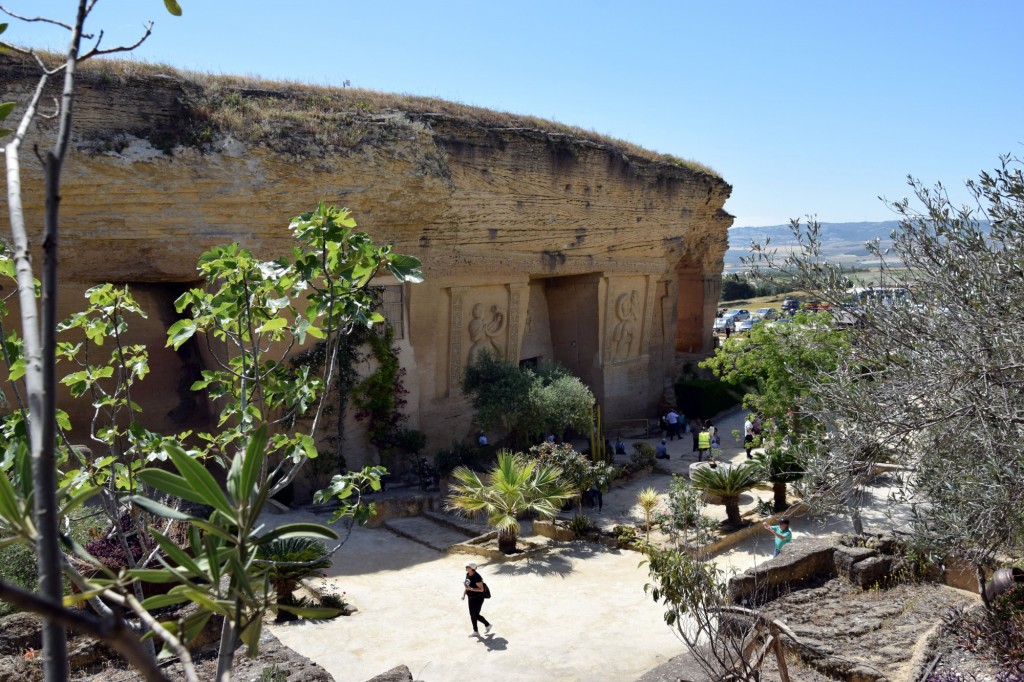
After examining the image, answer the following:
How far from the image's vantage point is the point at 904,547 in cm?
880

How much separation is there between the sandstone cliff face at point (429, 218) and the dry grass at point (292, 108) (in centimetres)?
6

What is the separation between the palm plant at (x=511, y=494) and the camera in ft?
38.7

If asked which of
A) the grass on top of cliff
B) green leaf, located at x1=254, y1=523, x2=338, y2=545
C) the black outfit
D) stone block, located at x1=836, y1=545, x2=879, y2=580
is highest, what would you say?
the grass on top of cliff

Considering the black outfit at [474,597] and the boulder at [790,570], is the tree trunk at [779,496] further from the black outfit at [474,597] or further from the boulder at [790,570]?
the black outfit at [474,597]

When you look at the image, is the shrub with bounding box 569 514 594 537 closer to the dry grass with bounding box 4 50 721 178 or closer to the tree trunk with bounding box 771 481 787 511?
the tree trunk with bounding box 771 481 787 511

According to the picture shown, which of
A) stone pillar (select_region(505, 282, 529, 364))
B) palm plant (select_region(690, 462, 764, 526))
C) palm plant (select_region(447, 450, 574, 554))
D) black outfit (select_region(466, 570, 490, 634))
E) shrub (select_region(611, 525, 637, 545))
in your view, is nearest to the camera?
black outfit (select_region(466, 570, 490, 634))

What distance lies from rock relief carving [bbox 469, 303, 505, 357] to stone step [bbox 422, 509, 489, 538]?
16.3 ft

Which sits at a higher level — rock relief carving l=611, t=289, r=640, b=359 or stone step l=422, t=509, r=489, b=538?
rock relief carving l=611, t=289, r=640, b=359

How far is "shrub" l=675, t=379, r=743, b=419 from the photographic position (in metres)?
22.7

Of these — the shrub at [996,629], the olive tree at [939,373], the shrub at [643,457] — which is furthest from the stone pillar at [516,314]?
the shrub at [996,629]

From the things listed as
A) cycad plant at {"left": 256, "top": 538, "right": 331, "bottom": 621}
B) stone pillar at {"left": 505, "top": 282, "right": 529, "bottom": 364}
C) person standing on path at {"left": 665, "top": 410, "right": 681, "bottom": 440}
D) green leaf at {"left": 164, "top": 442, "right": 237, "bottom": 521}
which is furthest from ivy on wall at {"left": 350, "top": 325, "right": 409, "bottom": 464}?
green leaf at {"left": 164, "top": 442, "right": 237, "bottom": 521}

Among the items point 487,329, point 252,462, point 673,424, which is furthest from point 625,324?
point 252,462

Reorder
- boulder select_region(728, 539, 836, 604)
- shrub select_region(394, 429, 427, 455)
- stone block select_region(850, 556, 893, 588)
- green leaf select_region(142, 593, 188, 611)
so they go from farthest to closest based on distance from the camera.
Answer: shrub select_region(394, 429, 427, 455), stone block select_region(850, 556, 893, 588), boulder select_region(728, 539, 836, 604), green leaf select_region(142, 593, 188, 611)

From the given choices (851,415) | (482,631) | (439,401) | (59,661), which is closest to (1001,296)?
(851,415)
